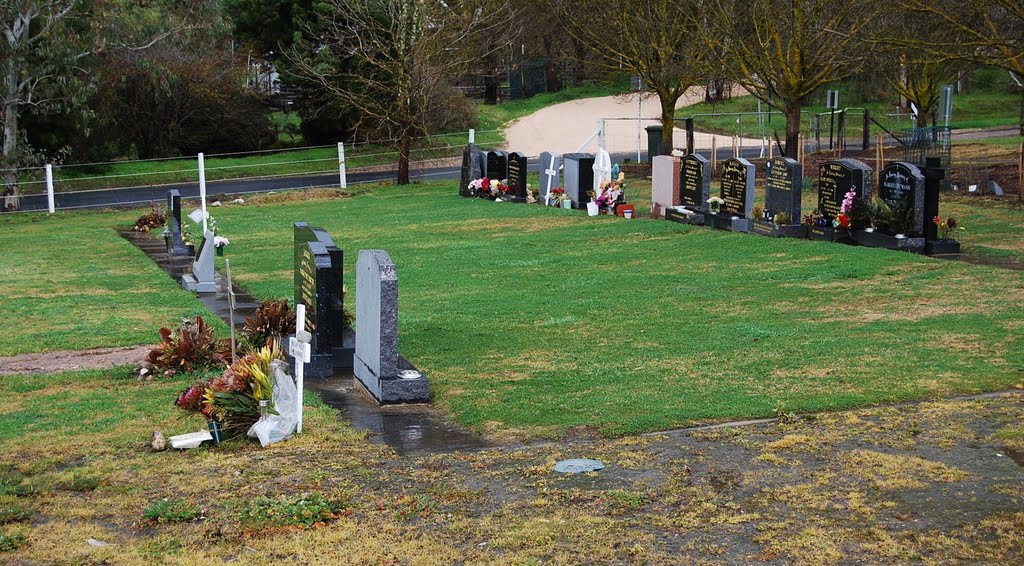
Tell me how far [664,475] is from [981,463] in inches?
89.7

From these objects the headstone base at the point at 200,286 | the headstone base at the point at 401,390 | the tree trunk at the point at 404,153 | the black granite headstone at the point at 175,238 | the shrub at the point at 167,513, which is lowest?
the shrub at the point at 167,513

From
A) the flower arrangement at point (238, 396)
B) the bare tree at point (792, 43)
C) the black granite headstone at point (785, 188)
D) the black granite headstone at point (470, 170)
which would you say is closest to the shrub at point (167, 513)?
the flower arrangement at point (238, 396)

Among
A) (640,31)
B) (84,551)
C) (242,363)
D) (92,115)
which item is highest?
(640,31)

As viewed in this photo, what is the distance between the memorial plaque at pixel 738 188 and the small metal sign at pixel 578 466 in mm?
15221

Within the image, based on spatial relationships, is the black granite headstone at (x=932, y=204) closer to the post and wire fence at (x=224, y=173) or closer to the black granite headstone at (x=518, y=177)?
the black granite headstone at (x=518, y=177)

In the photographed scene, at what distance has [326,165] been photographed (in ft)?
144

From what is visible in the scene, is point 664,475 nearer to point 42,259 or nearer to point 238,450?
point 238,450

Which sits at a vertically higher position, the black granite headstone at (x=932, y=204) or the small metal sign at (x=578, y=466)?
the black granite headstone at (x=932, y=204)

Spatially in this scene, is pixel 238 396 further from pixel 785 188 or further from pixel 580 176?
pixel 580 176

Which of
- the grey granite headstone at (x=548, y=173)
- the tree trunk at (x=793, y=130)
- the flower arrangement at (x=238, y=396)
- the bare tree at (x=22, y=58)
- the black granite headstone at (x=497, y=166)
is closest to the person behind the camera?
the flower arrangement at (x=238, y=396)

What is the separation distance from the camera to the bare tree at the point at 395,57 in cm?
3616

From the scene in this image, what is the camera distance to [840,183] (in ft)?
68.6

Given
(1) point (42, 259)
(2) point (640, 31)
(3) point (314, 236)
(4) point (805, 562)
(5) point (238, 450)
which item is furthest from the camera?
(2) point (640, 31)

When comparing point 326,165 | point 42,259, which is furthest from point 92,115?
point 42,259
